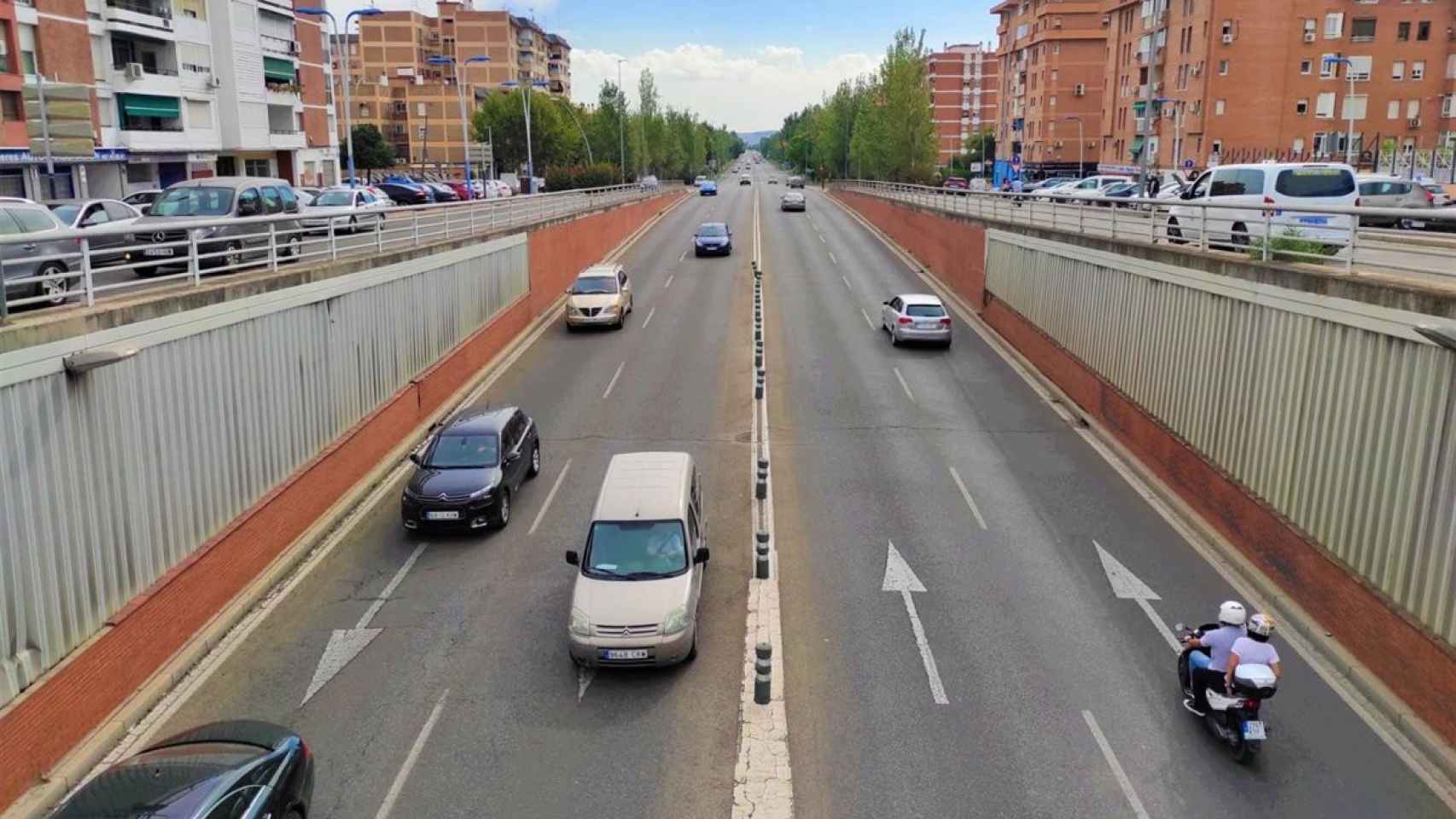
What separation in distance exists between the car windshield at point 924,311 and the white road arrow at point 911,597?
1538 cm

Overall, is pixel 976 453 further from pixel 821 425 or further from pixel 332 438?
pixel 332 438

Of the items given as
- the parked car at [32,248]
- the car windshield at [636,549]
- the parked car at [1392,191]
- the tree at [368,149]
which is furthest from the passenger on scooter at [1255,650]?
the tree at [368,149]

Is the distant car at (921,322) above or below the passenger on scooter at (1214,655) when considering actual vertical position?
above

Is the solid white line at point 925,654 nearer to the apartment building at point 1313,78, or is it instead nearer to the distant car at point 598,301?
the distant car at point 598,301

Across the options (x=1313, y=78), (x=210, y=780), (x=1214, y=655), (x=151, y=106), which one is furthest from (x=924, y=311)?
(x=1313, y=78)

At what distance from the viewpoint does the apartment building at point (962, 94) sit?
513 ft

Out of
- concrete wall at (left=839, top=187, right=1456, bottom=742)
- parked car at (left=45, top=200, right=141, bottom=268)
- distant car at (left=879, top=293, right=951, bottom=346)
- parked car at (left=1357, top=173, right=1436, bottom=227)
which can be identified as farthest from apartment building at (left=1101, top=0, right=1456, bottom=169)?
parked car at (left=45, top=200, right=141, bottom=268)

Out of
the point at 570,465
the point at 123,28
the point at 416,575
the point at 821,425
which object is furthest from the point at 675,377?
the point at 123,28

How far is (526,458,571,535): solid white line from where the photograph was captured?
17.6 metres

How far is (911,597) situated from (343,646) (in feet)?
25.0

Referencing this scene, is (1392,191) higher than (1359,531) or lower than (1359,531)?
higher

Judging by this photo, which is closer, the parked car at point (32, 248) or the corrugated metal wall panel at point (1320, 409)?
the corrugated metal wall panel at point (1320, 409)

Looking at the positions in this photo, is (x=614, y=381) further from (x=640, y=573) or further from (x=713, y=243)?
(x=713, y=243)

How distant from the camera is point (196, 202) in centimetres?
2117
